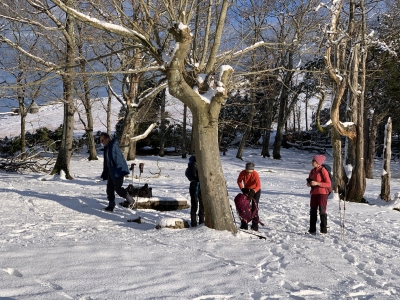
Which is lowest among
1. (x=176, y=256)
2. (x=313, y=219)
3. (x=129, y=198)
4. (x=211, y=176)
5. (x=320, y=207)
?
(x=176, y=256)

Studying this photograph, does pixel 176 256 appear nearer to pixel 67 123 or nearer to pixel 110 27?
pixel 110 27

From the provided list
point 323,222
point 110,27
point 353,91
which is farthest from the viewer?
point 353,91

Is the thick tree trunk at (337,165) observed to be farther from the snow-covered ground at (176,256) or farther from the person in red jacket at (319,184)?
the person in red jacket at (319,184)

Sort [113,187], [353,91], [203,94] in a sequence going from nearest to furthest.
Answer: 1. [203,94]
2. [113,187]
3. [353,91]

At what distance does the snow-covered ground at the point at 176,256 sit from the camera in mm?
4059

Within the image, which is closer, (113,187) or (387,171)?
(113,187)

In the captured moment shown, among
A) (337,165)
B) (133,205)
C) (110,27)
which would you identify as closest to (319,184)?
(133,205)

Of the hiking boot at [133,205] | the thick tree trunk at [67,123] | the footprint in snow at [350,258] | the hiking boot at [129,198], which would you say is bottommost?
the footprint in snow at [350,258]

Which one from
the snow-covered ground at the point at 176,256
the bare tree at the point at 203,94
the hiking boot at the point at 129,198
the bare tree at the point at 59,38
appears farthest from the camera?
the bare tree at the point at 59,38

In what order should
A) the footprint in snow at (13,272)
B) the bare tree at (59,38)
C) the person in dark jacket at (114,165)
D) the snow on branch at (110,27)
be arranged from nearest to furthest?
1. the footprint in snow at (13,272)
2. the snow on branch at (110,27)
3. the person in dark jacket at (114,165)
4. the bare tree at (59,38)

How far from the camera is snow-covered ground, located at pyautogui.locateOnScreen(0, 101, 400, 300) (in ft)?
13.3

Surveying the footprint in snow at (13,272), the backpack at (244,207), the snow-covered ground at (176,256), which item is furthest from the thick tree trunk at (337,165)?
the footprint in snow at (13,272)

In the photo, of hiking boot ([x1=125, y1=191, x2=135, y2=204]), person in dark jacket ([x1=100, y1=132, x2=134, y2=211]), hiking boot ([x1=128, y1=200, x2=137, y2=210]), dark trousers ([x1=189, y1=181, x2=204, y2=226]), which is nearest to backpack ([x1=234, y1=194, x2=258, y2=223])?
dark trousers ([x1=189, y1=181, x2=204, y2=226])

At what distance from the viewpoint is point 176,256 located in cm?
535
